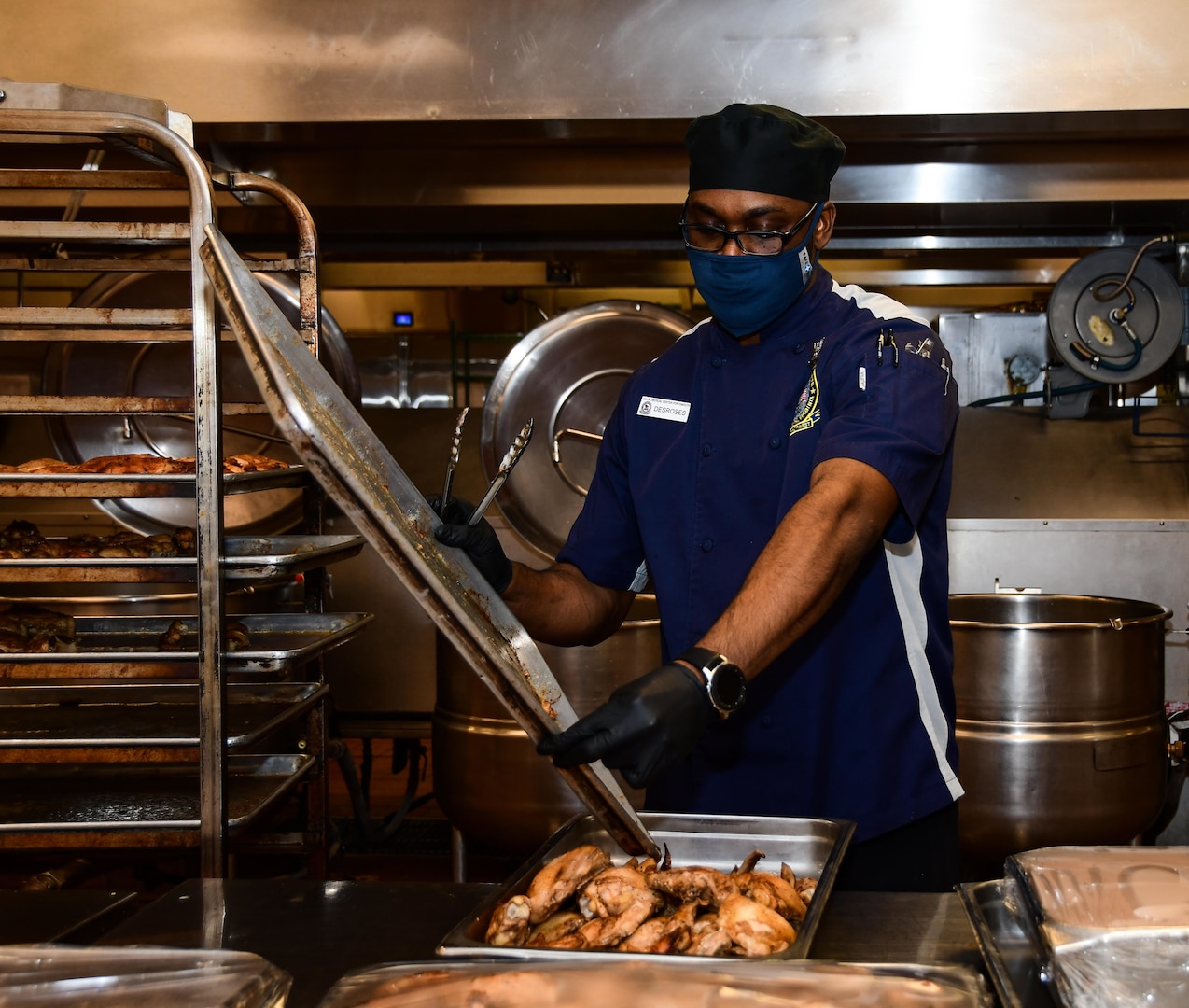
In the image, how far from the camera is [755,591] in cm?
131

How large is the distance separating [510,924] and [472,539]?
0.41m

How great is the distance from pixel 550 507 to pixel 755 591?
234cm

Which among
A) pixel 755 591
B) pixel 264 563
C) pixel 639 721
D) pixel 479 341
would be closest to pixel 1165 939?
pixel 639 721

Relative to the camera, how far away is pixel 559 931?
3.44ft

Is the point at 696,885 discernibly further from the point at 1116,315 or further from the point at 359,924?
the point at 1116,315

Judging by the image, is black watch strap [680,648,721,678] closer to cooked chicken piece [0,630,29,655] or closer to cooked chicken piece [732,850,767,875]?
cooked chicken piece [732,850,767,875]

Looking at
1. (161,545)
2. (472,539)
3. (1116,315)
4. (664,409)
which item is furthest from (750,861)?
(1116,315)

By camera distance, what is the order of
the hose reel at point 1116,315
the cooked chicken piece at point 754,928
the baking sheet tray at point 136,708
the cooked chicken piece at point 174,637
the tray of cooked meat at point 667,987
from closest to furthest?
1. the tray of cooked meat at point 667,987
2. the cooked chicken piece at point 754,928
3. the baking sheet tray at point 136,708
4. the cooked chicken piece at point 174,637
5. the hose reel at point 1116,315

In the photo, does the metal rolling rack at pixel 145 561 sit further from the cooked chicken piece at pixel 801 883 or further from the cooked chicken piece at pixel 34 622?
the cooked chicken piece at pixel 801 883

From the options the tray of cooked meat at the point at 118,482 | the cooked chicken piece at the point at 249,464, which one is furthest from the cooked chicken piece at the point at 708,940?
the cooked chicken piece at the point at 249,464

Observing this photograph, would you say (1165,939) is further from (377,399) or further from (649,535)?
(377,399)

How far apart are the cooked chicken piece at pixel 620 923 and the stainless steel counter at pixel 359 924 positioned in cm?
15

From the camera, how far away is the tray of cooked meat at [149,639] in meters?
1.85

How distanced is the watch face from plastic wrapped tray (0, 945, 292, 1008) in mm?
482
